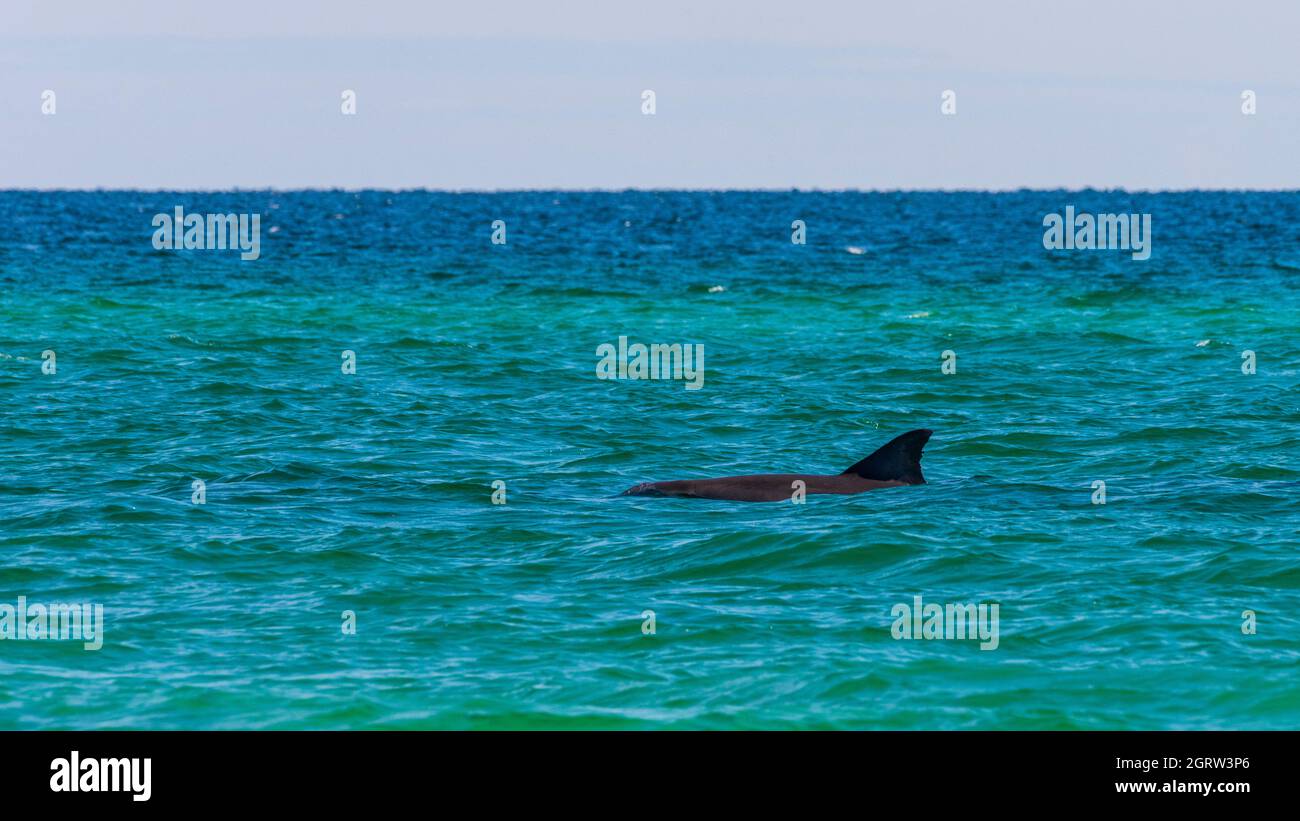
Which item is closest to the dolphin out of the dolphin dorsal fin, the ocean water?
the dolphin dorsal fin

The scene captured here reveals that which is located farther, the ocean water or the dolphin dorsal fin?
the dolphin dorsal fin

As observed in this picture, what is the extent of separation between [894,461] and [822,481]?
870 millimetres

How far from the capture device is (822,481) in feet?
58.6

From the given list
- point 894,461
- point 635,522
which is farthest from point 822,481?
point 635,522

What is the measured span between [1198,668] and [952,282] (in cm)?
4421

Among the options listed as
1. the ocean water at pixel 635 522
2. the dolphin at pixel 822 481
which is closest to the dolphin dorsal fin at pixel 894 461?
the dolphin at pixel 822 481

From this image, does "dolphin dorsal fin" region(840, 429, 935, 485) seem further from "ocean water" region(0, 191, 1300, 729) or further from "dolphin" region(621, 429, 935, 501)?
"ocean water" region(0, 191, 1300, 729)

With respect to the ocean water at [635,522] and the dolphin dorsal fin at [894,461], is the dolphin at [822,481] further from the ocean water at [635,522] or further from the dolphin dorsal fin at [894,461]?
the ocean water at [635,522]

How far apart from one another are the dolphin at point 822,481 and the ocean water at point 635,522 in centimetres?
29

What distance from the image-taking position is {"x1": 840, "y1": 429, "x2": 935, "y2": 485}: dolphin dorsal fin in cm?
1794

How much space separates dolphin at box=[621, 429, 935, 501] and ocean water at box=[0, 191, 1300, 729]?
29 cm

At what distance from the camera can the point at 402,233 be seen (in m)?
90.8

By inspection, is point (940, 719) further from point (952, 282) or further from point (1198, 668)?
point (952, 282)
